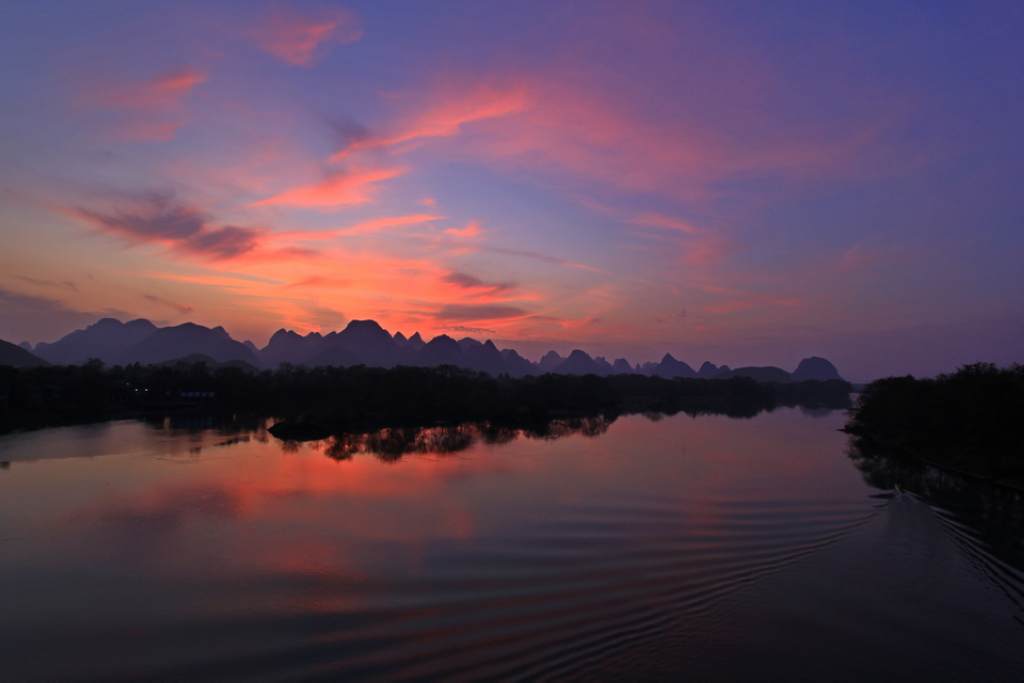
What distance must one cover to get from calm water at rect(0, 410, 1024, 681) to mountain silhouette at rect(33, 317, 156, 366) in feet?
533

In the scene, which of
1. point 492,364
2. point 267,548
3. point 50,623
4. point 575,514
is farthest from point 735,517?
point 492,364

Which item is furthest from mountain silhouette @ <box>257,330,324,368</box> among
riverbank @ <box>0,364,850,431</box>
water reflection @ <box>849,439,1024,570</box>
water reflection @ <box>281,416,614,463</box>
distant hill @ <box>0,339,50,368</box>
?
water reflection @ <box>849,439,1024,570</box>

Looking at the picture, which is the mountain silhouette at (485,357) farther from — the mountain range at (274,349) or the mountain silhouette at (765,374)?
the mountain silhouette at (765,374)

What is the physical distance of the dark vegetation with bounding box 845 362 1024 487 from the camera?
16.9 m

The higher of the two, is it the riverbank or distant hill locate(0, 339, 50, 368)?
distant hill locate(0, 339, 50, 368)

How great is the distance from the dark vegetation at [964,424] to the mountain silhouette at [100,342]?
553ft

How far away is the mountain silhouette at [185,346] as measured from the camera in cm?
14350

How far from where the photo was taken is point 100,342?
151 metres

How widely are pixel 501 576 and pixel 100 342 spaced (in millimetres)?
192429

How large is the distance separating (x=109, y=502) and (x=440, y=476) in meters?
8.63

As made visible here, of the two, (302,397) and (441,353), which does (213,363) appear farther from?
(302,397)

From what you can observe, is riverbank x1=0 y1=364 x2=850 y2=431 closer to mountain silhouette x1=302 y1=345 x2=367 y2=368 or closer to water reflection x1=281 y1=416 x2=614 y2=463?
water reflection x1=281 y1=416 x2=614 y2=463

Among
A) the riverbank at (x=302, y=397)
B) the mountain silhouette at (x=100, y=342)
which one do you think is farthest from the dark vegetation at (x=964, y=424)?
the mountain silhouette at (x=100, y=342)

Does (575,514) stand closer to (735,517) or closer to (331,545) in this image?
(735,517)
